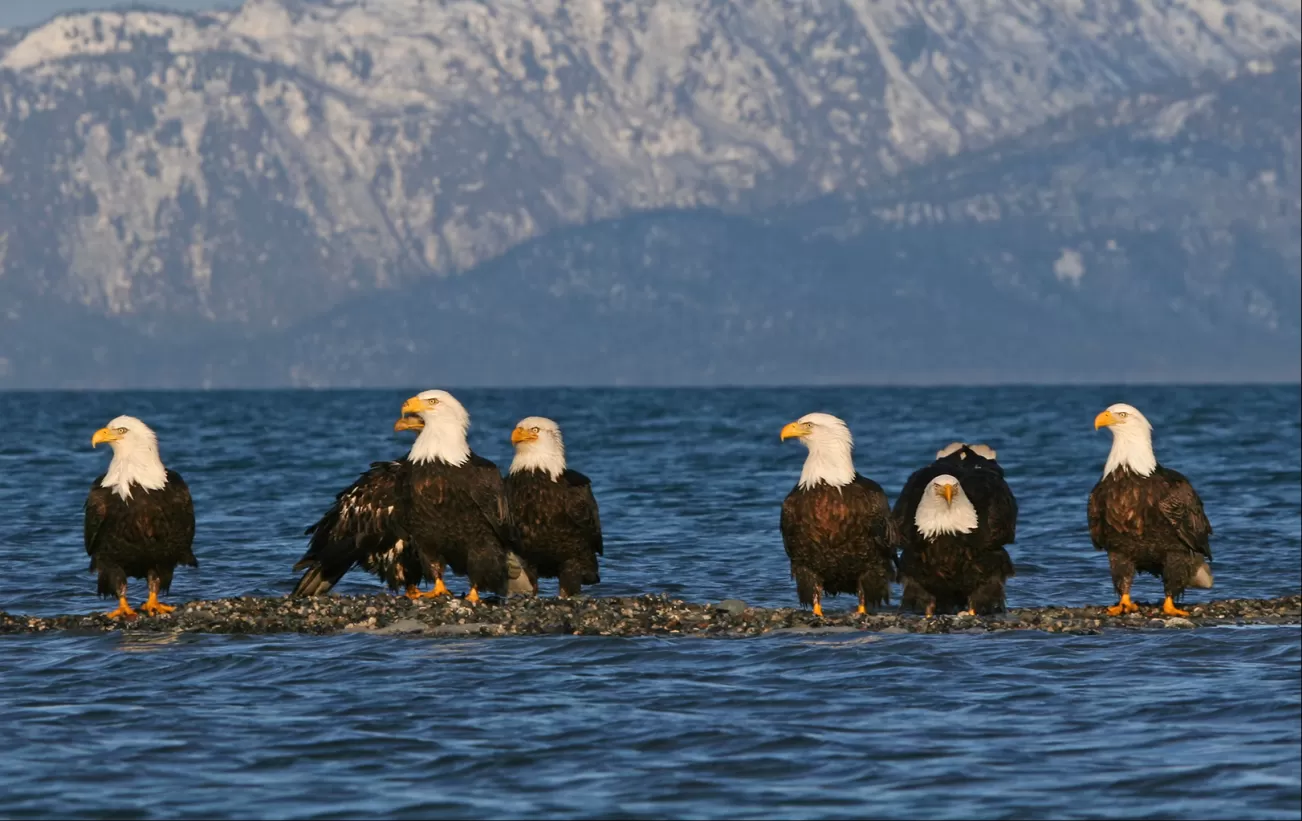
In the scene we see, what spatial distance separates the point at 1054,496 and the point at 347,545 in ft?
75.0

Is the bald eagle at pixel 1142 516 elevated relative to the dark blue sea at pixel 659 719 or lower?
elevated

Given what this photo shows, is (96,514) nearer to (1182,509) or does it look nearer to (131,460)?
(131,460)

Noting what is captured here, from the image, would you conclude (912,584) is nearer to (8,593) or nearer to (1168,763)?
(1168,763)

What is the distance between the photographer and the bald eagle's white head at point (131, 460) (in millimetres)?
18781

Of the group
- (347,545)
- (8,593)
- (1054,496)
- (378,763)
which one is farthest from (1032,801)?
(1054,496)

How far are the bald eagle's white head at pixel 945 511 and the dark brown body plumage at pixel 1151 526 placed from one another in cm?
116

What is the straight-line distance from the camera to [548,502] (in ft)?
64.2

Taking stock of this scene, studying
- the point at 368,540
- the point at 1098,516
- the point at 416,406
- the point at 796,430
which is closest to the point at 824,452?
the point at 796,430

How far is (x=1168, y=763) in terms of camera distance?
478 inches

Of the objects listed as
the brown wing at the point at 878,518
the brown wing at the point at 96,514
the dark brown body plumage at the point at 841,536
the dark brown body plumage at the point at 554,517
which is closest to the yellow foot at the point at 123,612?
the brown wing at the point at 96,514

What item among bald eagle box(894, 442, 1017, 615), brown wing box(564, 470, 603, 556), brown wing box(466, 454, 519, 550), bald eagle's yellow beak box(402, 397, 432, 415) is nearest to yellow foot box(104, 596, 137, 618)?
bald eagle's yellow beak box(402, 397, 432, 415)

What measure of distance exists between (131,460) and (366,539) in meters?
2.52

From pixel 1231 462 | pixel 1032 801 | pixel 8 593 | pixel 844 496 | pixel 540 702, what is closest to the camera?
pixel 1032 801

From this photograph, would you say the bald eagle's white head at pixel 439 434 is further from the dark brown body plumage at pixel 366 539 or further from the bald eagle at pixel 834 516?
the bald eagle at pixel 834 516
